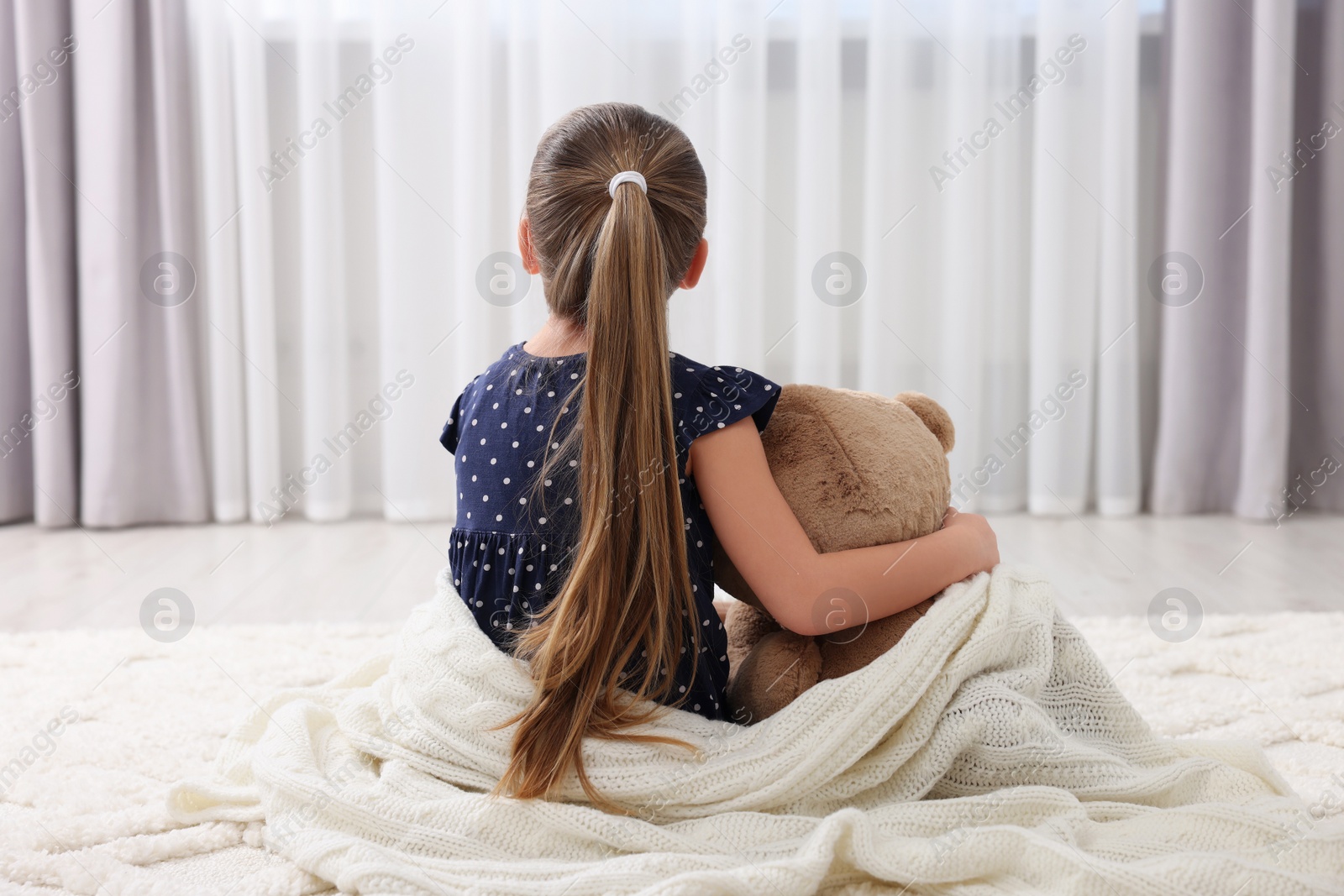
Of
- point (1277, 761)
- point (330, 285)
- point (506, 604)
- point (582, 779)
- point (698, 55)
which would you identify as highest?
point (698, 55)

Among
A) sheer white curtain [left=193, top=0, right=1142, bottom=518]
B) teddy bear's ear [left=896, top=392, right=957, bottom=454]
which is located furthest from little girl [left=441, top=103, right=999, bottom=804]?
sheer white curtain [left=193, top=0, right=1142, bottom=518]

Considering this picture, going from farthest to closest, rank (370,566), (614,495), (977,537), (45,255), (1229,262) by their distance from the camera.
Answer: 1. (1229,262)
2. (45,255)
3. (370,566)
4. (977,537)
5. (614,495)

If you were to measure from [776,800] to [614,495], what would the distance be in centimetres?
27

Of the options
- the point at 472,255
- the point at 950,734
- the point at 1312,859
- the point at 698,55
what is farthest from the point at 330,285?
the point at 1312,859

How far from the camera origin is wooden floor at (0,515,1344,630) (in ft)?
5.62

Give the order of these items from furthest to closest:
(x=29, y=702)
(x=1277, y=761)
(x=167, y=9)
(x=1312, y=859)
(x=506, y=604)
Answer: (x=167, y=9) → (x=29, y=702) → (x=1277, y=761) → (x=506, y=604) → (x=1312, y=859)

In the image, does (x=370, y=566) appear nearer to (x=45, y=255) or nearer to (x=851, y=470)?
(x=45, y=255)

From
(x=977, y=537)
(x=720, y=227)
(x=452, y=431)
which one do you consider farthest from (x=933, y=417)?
(x=720, y=227)

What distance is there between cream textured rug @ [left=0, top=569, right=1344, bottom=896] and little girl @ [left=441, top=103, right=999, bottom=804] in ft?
0.13

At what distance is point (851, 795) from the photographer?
2.71ft

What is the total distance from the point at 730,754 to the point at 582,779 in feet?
0.40

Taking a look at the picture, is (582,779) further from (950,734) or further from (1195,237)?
(1195,237)

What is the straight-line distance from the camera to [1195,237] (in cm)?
240

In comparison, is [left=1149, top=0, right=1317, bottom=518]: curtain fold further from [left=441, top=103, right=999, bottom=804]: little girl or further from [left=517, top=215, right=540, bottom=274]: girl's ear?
[left=517, top=215, right=540, bottom=274]: girl's ear
